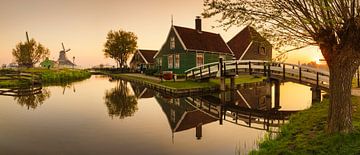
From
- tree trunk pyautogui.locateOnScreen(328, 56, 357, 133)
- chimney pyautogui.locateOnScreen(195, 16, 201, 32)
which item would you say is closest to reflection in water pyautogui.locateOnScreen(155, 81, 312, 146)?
tree trunk pyautogui.locateOnScreen(328, 56, 357, 133)

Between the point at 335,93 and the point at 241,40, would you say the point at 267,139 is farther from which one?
the point at 241,40

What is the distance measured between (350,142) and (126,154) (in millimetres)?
6773

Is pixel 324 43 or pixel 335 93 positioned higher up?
pixel 324 43

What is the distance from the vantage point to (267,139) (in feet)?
35.3

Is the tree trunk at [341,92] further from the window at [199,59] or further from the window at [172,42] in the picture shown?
the window at [172,42]

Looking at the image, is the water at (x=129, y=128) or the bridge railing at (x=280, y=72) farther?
the bridge railing at (x=280, y=72)

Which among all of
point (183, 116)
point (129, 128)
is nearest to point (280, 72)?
point (183, 116)

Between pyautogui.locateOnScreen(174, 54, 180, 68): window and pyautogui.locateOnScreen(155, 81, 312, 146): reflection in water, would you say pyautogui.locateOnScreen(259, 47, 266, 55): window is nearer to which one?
pyautogui.locateOnScreen(174, 54, 180, 68): window

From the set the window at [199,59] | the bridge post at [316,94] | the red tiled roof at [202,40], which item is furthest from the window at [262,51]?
the bridge post at [316,94]

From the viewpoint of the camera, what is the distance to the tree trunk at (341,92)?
8.77m

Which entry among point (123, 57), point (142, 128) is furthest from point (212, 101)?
point (123, 57)

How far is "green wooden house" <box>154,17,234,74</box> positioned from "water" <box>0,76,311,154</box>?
18280 mm

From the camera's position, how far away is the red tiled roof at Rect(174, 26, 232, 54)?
4066cm

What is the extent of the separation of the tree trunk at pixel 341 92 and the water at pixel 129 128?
10.3ft
